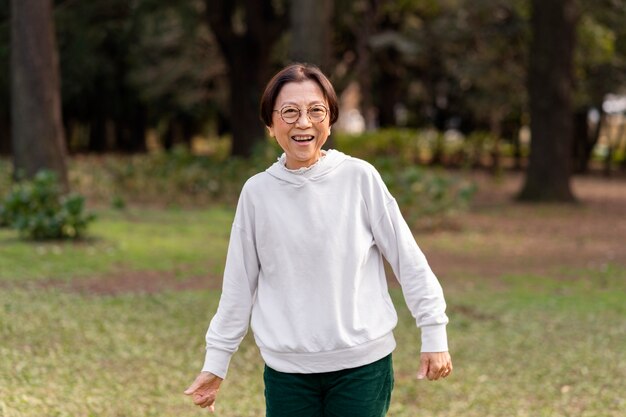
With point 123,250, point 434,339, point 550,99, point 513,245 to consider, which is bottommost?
point 513,245

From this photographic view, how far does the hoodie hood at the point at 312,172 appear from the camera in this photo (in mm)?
3109

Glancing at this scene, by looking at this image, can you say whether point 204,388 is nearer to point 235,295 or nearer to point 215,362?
point 215,362

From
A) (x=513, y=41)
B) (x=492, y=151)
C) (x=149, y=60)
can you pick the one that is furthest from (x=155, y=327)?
(x=149, y=60)

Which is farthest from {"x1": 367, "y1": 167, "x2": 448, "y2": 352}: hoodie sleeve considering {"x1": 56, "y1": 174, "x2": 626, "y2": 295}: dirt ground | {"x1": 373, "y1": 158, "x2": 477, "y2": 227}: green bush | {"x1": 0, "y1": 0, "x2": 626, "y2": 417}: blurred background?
{"x1": 373, "y1": 158, "x2": 477, "y2": 227}: green bush

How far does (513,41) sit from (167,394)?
886 inches

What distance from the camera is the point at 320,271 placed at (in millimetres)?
3072

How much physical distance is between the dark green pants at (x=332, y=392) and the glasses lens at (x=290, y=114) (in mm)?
768

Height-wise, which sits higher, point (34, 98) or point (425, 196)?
point (34, 98)

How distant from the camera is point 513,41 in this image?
27.3 metres

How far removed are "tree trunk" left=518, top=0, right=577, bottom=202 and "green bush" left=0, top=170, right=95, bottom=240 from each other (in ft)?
33.3

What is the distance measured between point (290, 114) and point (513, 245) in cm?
1157

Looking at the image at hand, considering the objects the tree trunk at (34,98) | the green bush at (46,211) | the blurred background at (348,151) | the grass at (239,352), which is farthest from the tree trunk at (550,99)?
the green bush at (46,211)

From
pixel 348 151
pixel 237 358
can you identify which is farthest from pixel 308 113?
pixel 348 151

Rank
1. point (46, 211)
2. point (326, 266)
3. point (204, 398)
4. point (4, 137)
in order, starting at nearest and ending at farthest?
1. point (326, 266)
2. point (204, 398)
3. point (46, 211)
4. point (4, 137)
